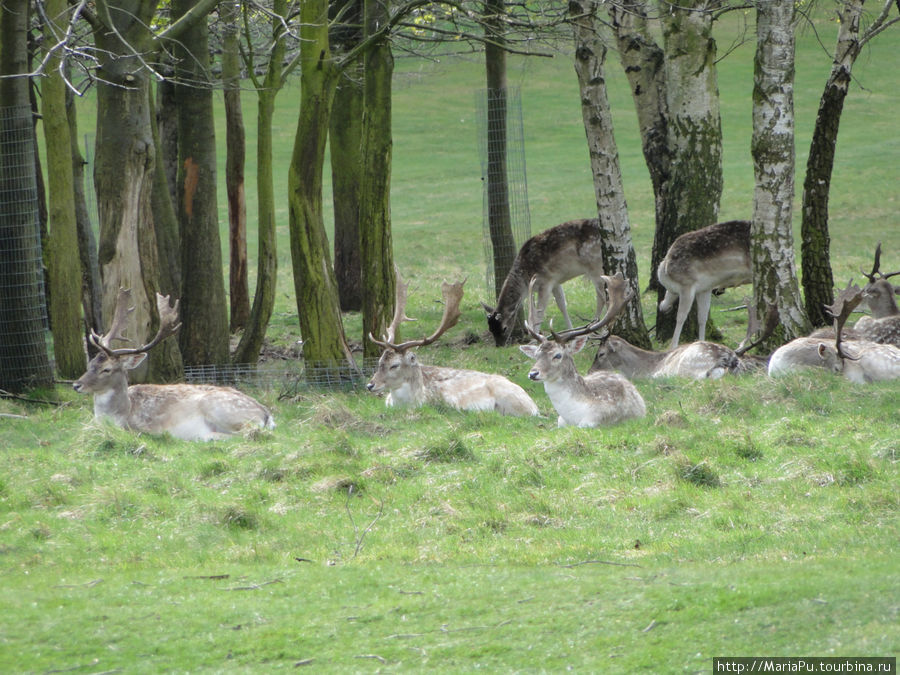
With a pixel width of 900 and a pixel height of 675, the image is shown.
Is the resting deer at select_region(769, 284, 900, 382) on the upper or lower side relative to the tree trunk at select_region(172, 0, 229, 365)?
lower

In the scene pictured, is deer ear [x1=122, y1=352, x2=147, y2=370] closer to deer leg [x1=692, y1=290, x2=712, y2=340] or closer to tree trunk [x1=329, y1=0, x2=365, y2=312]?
tree trunk [x1=329, y1=0, x2=365, y2=312]

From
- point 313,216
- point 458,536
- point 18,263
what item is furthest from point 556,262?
point 458,536

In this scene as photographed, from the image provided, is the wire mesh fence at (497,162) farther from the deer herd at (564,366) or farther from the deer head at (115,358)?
the deer head at (115,358)

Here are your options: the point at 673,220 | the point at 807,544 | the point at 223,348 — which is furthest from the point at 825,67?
the point at 807,544

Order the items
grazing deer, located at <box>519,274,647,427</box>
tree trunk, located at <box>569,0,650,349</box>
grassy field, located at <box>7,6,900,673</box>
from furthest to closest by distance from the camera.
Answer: tree trunk, located at <box>569,0,650,349</box>
grazing deer, located at <box>519,274,647,427</box>
grassy field, located at <box>7,6,900,673</box>

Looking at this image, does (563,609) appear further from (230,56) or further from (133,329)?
(230,56)

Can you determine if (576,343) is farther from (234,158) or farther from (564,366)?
(234,158)

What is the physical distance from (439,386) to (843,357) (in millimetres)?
3744

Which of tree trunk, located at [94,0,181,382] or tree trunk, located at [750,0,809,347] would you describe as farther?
tree trunk, located at [750,0,809,347]

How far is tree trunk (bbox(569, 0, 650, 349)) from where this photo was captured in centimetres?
1287

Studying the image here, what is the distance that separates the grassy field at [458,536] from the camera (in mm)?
4820

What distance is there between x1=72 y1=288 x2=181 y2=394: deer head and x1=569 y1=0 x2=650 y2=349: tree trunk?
5.19 metres

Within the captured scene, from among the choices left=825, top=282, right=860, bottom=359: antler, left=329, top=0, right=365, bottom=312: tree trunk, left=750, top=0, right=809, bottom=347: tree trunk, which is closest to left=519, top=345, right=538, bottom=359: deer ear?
left=825, top=282, right=860, bottom=359: antler

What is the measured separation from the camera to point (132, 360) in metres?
10.1
